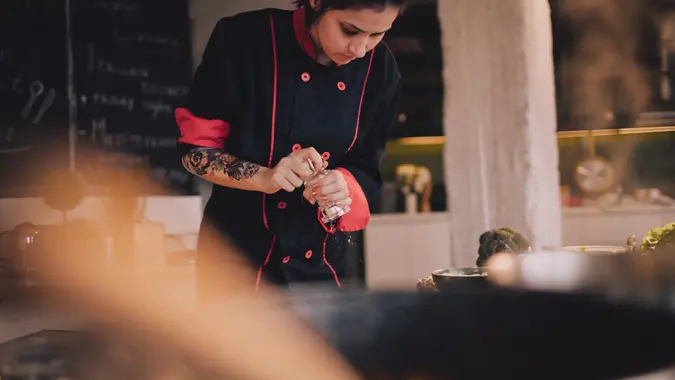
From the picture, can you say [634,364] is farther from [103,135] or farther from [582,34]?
[582,34]

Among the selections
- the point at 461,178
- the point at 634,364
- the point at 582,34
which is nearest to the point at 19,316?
the point at 634,364

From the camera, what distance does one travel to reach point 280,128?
1.31m

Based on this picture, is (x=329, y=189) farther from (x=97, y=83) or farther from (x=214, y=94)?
(x=97, y=83)

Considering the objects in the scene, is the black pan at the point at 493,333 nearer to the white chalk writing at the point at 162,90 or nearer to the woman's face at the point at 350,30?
the woman's face at the point at 350,30

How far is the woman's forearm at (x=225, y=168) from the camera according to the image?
1.22 meters

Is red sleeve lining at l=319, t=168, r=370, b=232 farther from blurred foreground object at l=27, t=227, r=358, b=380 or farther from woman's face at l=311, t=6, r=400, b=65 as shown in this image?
blurred foreground object at l=27, t=227, r=358, b=380

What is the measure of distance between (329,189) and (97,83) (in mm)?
2117

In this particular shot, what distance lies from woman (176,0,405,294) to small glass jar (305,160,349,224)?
13mm

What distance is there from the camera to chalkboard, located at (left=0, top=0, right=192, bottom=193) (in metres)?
2.60

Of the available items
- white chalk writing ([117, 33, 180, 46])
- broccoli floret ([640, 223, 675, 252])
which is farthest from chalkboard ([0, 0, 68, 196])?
broccoli floret ([640, 223, 675, 252])

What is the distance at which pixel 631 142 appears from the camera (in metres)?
4.42

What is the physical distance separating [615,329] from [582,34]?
4088 mm

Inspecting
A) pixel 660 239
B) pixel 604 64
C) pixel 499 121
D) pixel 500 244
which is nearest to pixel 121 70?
pixel 499 121

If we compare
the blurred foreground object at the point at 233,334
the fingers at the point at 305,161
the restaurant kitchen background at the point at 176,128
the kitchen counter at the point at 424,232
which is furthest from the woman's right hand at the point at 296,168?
the kitchen counter at the point at 424,232
